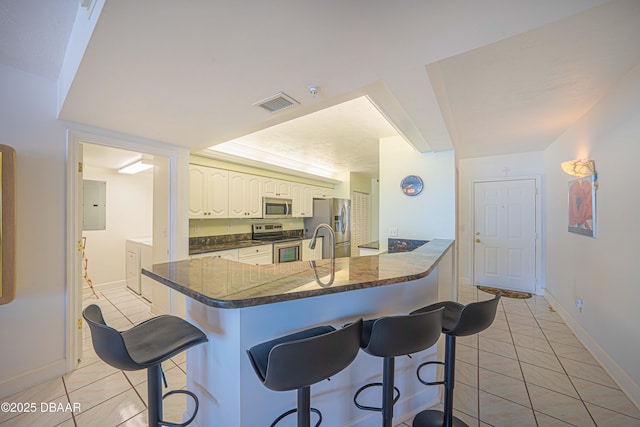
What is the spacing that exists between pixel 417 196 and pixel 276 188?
8.36ft

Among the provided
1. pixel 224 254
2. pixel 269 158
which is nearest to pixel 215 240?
pixel 224 254

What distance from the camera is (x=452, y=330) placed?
1.30m

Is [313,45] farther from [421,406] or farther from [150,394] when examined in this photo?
[421,406]

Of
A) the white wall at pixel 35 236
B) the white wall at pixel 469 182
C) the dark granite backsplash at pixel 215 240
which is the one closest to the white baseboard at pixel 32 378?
the white wall at pixel 35 236

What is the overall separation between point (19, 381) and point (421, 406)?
2884mm

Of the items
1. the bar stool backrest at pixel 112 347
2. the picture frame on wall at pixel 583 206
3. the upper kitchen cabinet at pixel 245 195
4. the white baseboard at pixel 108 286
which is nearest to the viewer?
the bar stool backrest at pixel 112 347

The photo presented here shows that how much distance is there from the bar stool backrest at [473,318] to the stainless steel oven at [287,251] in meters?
3.36

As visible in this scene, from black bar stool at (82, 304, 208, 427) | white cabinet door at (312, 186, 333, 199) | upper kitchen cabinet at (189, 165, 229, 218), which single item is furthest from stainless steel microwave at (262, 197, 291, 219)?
black bar stool at (82, 304, 208, 427)

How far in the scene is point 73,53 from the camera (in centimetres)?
149

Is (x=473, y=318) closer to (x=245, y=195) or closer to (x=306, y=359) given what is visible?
(x=306, y=359)

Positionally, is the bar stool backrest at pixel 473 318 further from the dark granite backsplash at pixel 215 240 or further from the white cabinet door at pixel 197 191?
the dark granite backsplash at pixel 215 240

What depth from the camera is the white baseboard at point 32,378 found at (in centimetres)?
181

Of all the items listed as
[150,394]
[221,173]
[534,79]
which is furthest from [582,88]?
[221,173]

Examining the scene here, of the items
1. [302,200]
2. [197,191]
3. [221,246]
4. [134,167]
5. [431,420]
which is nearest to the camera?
[431,420]
